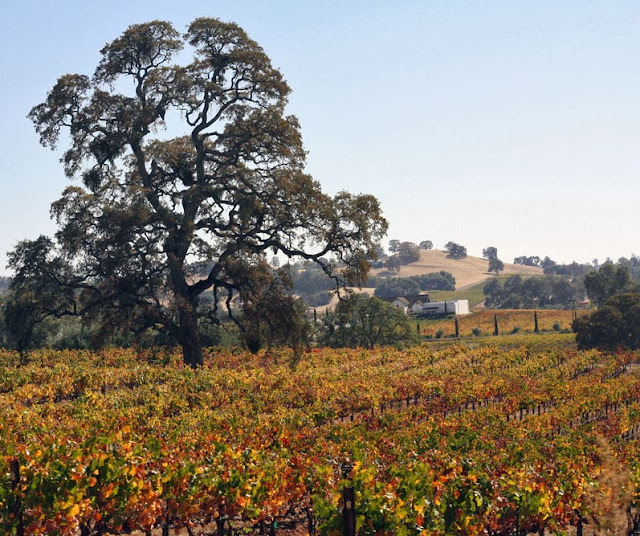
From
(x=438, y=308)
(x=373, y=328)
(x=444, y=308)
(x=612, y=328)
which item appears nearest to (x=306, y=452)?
(x=612, y=328)

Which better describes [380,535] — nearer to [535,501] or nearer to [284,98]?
[535,501]

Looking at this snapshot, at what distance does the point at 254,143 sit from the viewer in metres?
36.2

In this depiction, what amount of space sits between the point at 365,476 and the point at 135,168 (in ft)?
96.8

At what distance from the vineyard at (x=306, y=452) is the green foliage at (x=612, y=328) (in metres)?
16.7

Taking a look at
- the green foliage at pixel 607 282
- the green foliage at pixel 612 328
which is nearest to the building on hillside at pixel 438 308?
the green foliage at pixel 607 282

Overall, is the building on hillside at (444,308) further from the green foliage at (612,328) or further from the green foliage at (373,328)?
the green foliage at (612,328)

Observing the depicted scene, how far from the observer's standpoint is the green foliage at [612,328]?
52.2m

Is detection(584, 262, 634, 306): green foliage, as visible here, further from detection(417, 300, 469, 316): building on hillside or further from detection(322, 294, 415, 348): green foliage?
detection(322, 294, 415, 348): green foliage

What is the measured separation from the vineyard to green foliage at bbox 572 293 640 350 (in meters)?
16.7

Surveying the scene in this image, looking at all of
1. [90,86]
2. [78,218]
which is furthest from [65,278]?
[90,86]

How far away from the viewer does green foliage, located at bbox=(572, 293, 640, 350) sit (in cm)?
5225

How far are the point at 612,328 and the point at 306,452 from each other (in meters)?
41.5

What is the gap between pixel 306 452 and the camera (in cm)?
1623

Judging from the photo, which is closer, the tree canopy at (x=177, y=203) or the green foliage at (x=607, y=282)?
the tree canopy at (x=177, y=203)
